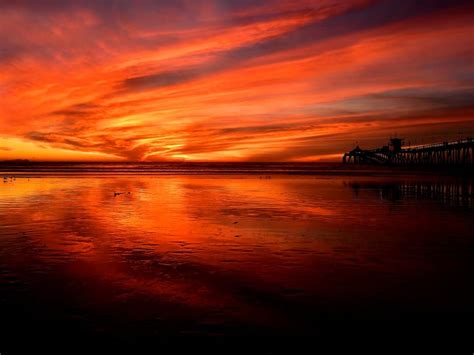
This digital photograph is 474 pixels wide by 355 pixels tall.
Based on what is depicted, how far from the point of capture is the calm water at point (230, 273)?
7.23 meters

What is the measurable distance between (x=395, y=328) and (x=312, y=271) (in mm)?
3283

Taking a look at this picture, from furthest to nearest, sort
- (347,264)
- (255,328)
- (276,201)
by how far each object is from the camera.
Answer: (276,201)
(347,264)
(255,328)

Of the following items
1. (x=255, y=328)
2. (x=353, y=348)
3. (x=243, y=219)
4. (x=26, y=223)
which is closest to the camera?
(x=353, y=348)

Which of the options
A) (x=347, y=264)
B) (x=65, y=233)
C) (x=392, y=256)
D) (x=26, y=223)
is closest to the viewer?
(x=347, y=264)

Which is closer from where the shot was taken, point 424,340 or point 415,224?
point 424,340

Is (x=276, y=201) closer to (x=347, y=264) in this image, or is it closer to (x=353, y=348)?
(x=347, y=264)

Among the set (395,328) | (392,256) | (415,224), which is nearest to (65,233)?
(392,256)

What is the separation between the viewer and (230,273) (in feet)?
32.7

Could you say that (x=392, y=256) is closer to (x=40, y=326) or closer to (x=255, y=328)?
(x=255, y=328)

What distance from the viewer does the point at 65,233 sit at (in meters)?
15.0

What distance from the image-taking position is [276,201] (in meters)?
26.0

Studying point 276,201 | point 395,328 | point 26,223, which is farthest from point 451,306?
point 276,201

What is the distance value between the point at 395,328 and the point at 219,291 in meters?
3.39

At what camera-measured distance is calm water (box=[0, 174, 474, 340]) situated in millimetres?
7230
